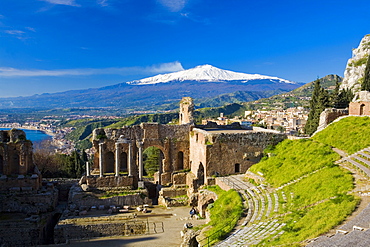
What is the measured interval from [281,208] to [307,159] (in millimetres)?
6891

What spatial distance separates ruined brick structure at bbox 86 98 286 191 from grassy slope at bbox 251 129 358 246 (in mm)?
2211

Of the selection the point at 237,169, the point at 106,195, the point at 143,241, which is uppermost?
the point at 237,169

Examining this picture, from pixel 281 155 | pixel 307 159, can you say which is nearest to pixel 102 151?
pixel 281 155

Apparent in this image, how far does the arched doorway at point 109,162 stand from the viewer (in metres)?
33.5

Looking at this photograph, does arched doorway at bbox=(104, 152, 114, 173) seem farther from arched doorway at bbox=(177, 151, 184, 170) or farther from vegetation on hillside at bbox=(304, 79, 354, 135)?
vegetation on hillside at bbox=(304, 79, 354, 135)

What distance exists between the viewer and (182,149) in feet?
109

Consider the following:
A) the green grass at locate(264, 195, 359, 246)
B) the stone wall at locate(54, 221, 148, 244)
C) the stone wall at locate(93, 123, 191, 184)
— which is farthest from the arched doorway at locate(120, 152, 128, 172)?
the green grass at locate(264, 195, 359, 246)

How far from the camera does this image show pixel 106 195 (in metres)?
29.0

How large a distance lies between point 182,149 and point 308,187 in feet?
53.8

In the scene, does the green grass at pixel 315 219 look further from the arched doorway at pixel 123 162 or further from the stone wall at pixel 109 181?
the arched doorway at pixel 123 162

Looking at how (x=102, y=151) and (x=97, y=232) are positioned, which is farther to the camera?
(x=102, y=151)

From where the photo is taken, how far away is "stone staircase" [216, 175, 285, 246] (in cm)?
1458

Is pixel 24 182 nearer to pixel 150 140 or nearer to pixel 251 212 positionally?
pixel 150 140

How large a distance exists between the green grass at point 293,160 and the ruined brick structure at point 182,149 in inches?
78.6
